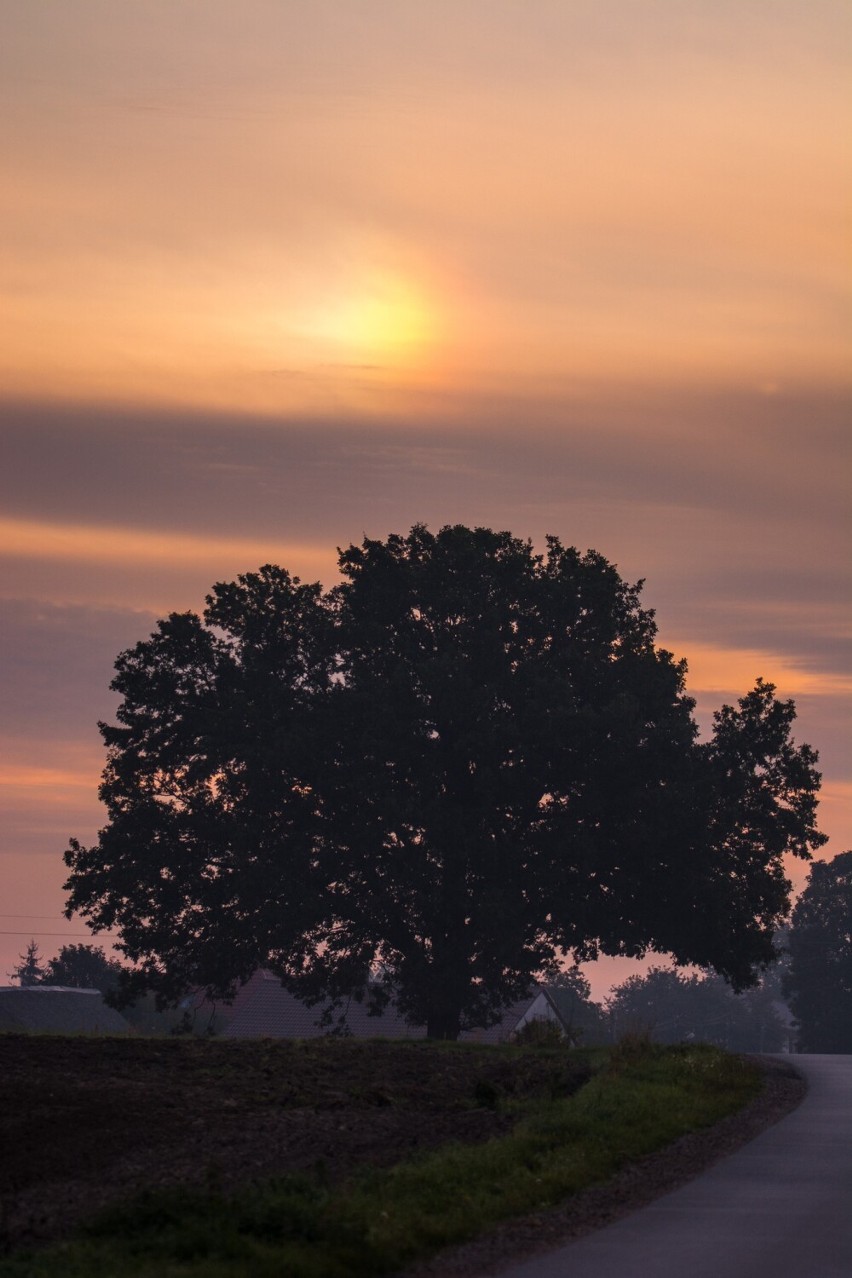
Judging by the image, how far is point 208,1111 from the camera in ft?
65.3

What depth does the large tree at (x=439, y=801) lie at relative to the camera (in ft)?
158

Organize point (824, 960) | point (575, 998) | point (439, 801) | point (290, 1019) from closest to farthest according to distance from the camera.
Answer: point (439, 801), point (290, 1019), point (824, 960), point (575, 998)

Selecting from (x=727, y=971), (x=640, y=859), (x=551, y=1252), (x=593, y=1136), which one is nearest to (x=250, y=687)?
(x=640, y=859)

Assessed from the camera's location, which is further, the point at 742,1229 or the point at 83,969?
the point at 83,969

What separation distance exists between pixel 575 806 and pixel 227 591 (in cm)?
1250

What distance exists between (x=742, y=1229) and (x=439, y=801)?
34528 mm

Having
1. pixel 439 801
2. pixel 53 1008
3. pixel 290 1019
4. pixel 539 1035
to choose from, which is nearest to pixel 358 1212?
pixel 539 1035

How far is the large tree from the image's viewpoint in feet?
158

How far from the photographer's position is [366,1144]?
1811 centimetres

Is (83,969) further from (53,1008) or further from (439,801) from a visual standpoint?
(439,801)

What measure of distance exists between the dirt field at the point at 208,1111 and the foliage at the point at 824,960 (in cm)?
7823

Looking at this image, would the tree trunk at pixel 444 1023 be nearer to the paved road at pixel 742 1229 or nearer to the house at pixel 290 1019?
the house at pixel 290 1019

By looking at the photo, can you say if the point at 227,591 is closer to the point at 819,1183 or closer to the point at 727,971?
the point at 727,971

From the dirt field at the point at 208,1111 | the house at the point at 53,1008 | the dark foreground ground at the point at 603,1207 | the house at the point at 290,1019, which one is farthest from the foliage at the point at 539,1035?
the house at the point at 53,1008
